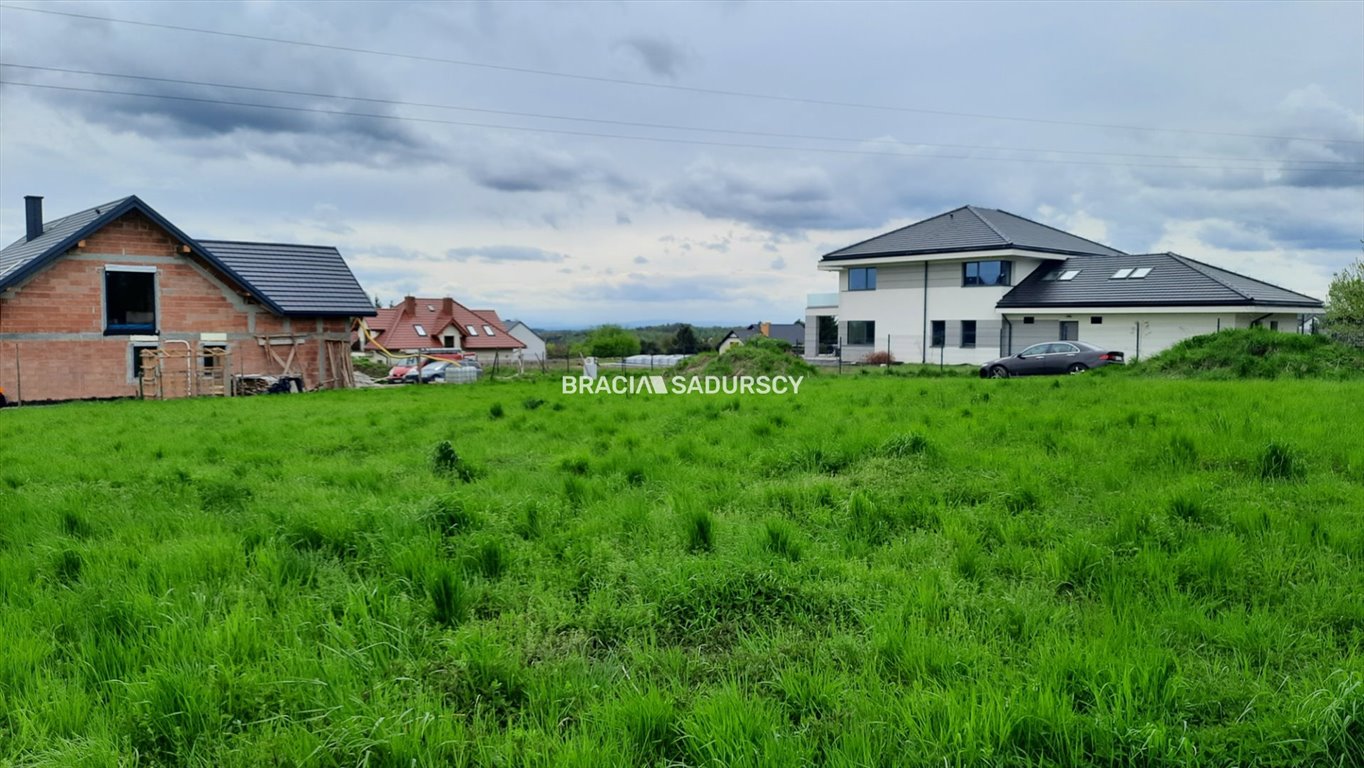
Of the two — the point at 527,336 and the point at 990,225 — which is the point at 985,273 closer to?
the point at 990,225

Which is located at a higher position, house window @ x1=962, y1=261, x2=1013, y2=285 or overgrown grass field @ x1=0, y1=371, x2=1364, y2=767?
house window @ x1=962, y1=261, x2=1013, y2=285

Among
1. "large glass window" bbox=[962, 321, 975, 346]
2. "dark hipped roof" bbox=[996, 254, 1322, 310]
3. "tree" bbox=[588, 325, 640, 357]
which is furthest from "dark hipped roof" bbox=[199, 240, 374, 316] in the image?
"tree" bbox=[588, 325, 640, 357]

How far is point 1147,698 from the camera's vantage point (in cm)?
291

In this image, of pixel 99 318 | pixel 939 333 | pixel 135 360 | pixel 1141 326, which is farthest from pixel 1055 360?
pixel 99 318

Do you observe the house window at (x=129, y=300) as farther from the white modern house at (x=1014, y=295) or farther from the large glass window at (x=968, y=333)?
the large glass window at (x=968, y=333)

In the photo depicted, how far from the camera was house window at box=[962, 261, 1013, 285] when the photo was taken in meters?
36.2

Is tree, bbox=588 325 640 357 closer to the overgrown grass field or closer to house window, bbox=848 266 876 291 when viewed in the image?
house window, bbox=848 266 876 291

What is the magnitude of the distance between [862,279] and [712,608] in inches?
1522

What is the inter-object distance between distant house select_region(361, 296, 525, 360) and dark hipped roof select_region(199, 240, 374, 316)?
104 ft

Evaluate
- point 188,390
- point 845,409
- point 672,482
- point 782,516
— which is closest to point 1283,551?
point 782,516

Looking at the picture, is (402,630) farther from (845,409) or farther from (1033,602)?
(845,409)

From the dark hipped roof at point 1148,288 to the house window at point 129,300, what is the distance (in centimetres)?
3351

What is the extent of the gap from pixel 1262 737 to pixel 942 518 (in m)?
2.77

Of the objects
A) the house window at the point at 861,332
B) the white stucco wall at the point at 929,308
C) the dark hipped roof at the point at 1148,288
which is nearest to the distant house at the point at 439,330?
the house window at the point at 861,332
